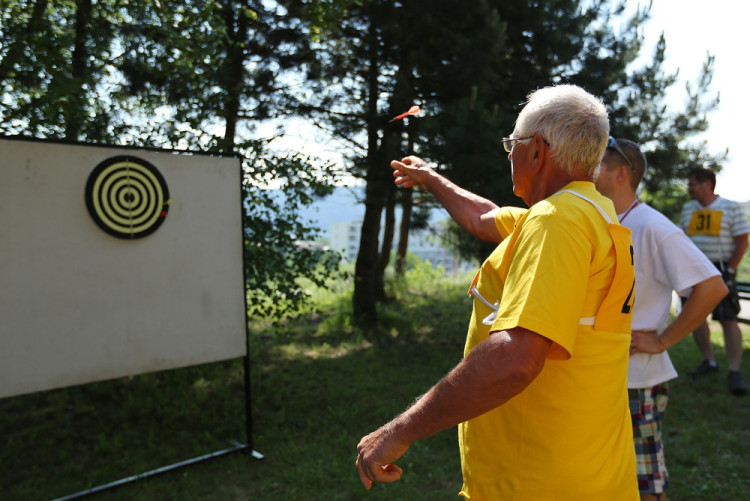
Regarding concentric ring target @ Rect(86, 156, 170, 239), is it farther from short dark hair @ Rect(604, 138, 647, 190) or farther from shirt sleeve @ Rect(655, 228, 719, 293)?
shirt sleeve @ Rect(655, 228, 719, 293)

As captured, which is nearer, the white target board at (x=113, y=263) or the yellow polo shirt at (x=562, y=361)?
the yellow polo shirt at (x=562, y=361)

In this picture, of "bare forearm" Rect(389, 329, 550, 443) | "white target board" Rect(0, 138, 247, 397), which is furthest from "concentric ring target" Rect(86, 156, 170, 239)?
"bare forearm" Rect(389, 329, 550, 443)

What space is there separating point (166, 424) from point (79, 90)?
279 cm

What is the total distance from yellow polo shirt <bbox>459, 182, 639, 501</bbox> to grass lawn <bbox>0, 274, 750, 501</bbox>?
7.68 feet

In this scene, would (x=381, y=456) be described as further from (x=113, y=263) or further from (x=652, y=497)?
(x=113, y=263)

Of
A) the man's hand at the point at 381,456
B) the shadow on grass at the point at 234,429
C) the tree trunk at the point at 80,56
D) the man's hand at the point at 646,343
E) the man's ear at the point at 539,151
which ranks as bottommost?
the shadow on grass at the point at 234,429

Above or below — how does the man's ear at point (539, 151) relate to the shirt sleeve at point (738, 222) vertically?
above

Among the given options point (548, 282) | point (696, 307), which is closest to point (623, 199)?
point (696, 307)

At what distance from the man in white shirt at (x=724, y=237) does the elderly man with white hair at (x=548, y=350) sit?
4.48m

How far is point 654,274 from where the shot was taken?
8.33 ft

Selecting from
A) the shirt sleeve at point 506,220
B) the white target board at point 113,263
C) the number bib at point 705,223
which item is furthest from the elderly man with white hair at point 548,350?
the number bib at point 705,223

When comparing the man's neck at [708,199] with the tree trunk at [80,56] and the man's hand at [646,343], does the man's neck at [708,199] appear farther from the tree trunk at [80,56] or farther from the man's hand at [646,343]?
the tree trunk at [80,56]

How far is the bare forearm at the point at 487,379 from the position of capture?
1.28 meters

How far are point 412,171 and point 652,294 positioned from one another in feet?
3.81
